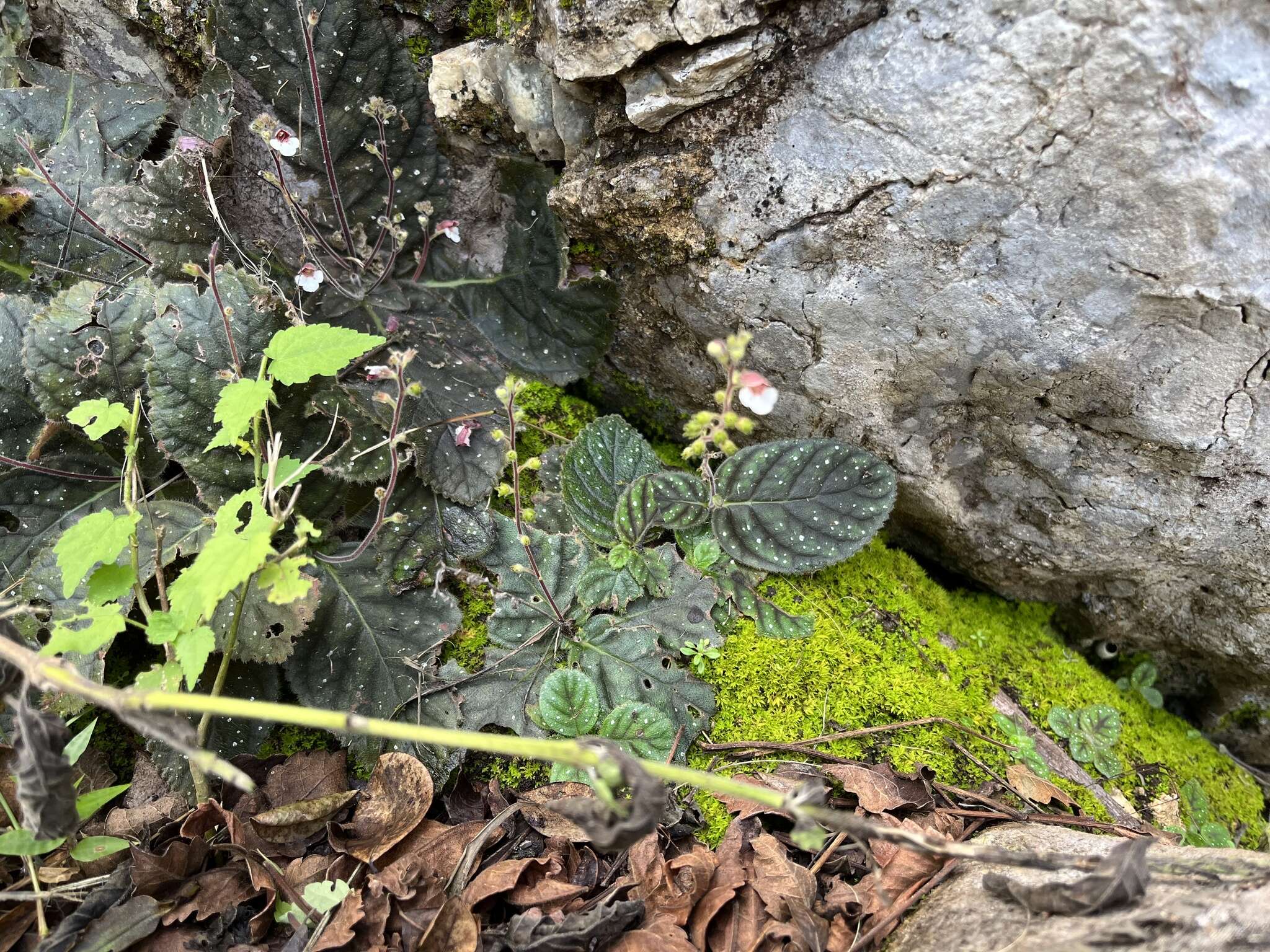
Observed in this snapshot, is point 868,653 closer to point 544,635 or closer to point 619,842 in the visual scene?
point 544,635

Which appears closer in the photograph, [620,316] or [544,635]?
[544,635]

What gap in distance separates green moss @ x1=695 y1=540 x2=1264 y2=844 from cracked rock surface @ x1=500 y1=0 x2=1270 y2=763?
0.17 m

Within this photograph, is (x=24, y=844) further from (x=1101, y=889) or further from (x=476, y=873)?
(x=1101, y=889)

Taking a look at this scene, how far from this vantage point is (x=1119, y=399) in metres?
1.82

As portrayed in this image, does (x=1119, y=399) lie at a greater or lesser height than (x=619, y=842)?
greater

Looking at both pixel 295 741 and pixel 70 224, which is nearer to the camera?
pixel 295 741

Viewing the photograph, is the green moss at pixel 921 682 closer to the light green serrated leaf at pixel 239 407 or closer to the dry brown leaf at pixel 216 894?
the dry brown leaf at pixel 216 894

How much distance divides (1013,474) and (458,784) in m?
1.60

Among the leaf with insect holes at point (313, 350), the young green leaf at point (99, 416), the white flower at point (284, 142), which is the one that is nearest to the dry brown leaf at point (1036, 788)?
the leaf with insect holes at point (313, 350)

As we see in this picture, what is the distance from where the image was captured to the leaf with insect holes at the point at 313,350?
5.23 feet

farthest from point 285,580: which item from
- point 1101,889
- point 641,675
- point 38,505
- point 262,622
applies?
point 1101,889

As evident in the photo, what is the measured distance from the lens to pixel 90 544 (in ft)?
4.75

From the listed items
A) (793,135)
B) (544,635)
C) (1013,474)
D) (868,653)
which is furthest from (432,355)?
(1013,474)

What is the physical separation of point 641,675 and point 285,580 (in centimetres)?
85
